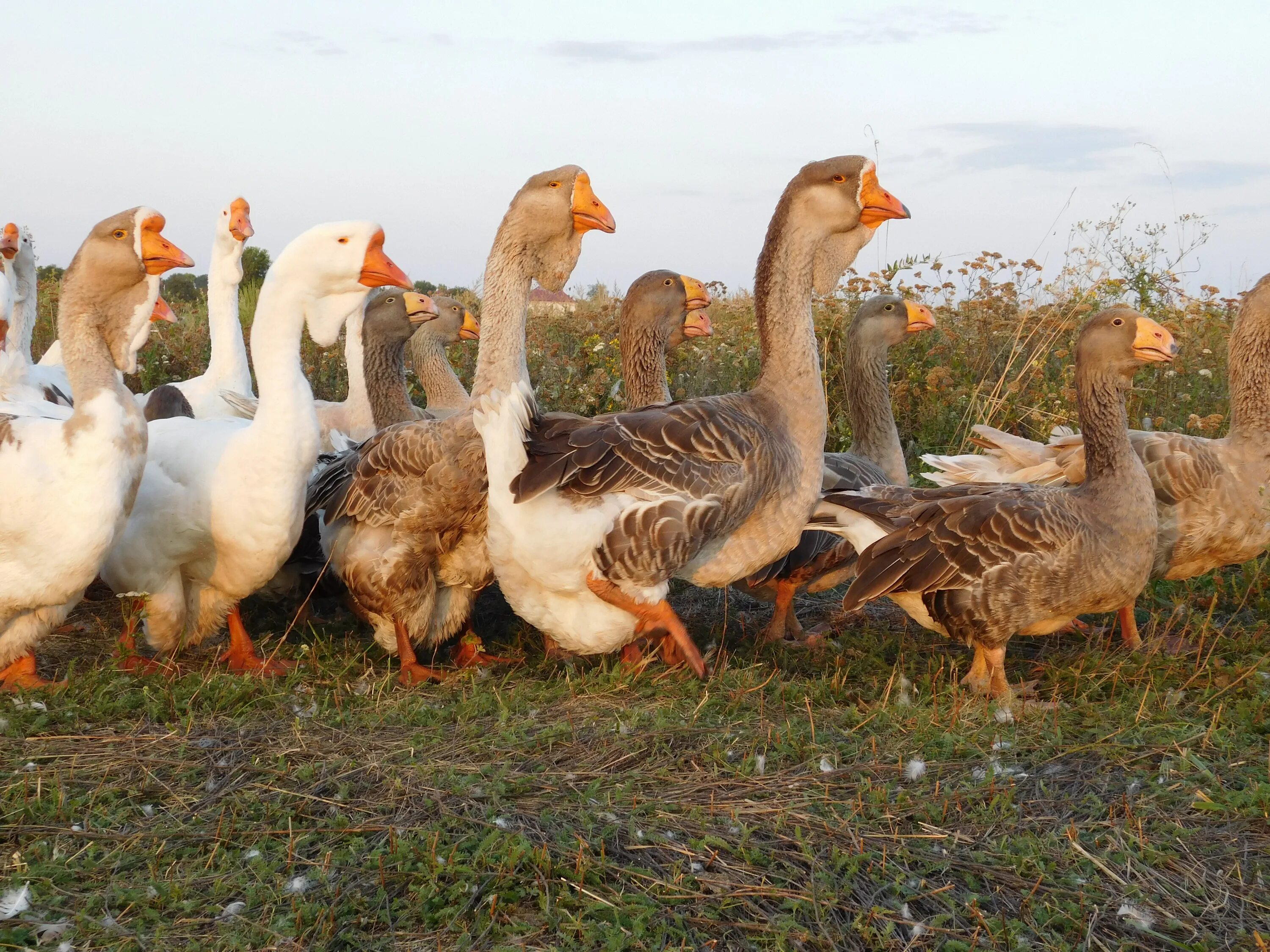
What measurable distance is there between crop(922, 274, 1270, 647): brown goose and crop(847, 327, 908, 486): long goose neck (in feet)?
2.40

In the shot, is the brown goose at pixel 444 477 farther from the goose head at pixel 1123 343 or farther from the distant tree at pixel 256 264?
the distant tree at pixel 256 264

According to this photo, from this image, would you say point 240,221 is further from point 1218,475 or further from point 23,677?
point 1218,475

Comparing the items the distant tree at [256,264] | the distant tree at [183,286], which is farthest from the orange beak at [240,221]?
the distant tree at [183,286]

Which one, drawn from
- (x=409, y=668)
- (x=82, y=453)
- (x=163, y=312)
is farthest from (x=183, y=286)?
(x=82, y=453)

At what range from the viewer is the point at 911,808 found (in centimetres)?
409

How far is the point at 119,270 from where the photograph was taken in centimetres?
538

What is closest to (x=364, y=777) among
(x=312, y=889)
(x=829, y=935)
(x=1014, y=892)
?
(x=312, y=889)

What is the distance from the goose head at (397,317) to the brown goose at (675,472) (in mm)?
2116

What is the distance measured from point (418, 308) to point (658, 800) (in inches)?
180

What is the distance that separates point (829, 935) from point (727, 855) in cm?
49

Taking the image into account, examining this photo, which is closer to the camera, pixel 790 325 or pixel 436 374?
pixel 790 325

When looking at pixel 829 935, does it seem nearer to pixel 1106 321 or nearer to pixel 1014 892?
pixel 1014 892

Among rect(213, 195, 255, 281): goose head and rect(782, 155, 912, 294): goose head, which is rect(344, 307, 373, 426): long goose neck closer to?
rect(213, 195, 255, 281): goose head

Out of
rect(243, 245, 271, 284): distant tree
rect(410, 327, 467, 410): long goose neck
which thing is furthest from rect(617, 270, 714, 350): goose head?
rect(243, 245, 271, 284): distant tree
